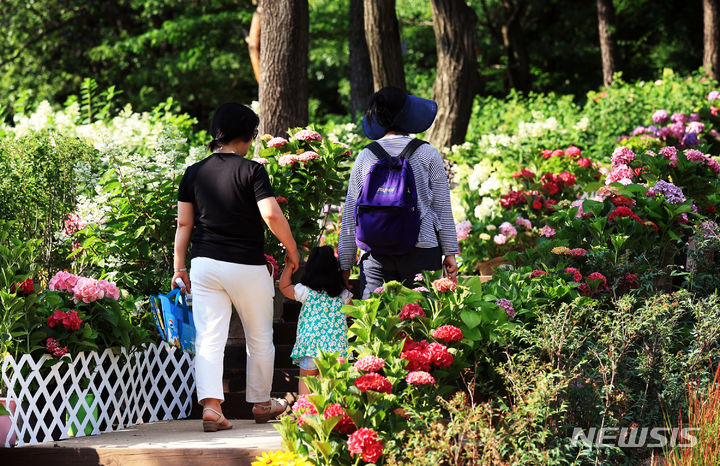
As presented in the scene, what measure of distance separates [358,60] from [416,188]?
9986 millimetres

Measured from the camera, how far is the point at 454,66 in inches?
414

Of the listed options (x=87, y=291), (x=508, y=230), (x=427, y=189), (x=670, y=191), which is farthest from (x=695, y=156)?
(x=87, y=291)

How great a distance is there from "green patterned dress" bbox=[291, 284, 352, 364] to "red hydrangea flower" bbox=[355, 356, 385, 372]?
3.97 feet

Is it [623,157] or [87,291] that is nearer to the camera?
[87,291]

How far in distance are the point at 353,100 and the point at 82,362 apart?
1023 centimetres

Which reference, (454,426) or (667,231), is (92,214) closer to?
(454,426)

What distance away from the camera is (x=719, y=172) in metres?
6.37

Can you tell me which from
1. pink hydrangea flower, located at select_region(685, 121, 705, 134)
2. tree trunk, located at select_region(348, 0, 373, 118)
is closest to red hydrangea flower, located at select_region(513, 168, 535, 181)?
pink hydrangea flower, located at select_region(685, 121, 705, 134)

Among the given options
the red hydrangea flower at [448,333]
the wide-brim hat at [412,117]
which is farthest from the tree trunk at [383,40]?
the red hydrangea flower at [448,333]

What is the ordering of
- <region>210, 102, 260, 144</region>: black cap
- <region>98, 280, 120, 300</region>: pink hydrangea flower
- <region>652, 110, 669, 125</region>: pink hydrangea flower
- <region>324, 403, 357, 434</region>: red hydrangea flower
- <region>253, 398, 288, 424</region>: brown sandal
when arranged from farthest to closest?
<region>652, 110, 669, 125</region>: pink hydrangea flower, <region>253, 398, 288, 424</region>: brown sandal, <region>98, 280, 120, 300</region>: pink hydrangea flower, <region>210, 102, 260, 144</region>: black cap, <region>324, 403, 357, 434</region>: red hydrangea flower

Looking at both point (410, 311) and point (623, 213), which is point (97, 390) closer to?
point (410, 311)

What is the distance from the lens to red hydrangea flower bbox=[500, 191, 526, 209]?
790 cm

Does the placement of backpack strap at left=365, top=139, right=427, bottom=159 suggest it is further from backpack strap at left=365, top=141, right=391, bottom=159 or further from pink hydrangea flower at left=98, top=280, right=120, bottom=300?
pink hydrangea flower at left=98, top=280, right=120, bottom=300

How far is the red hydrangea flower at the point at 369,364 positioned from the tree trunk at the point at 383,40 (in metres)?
7.26
